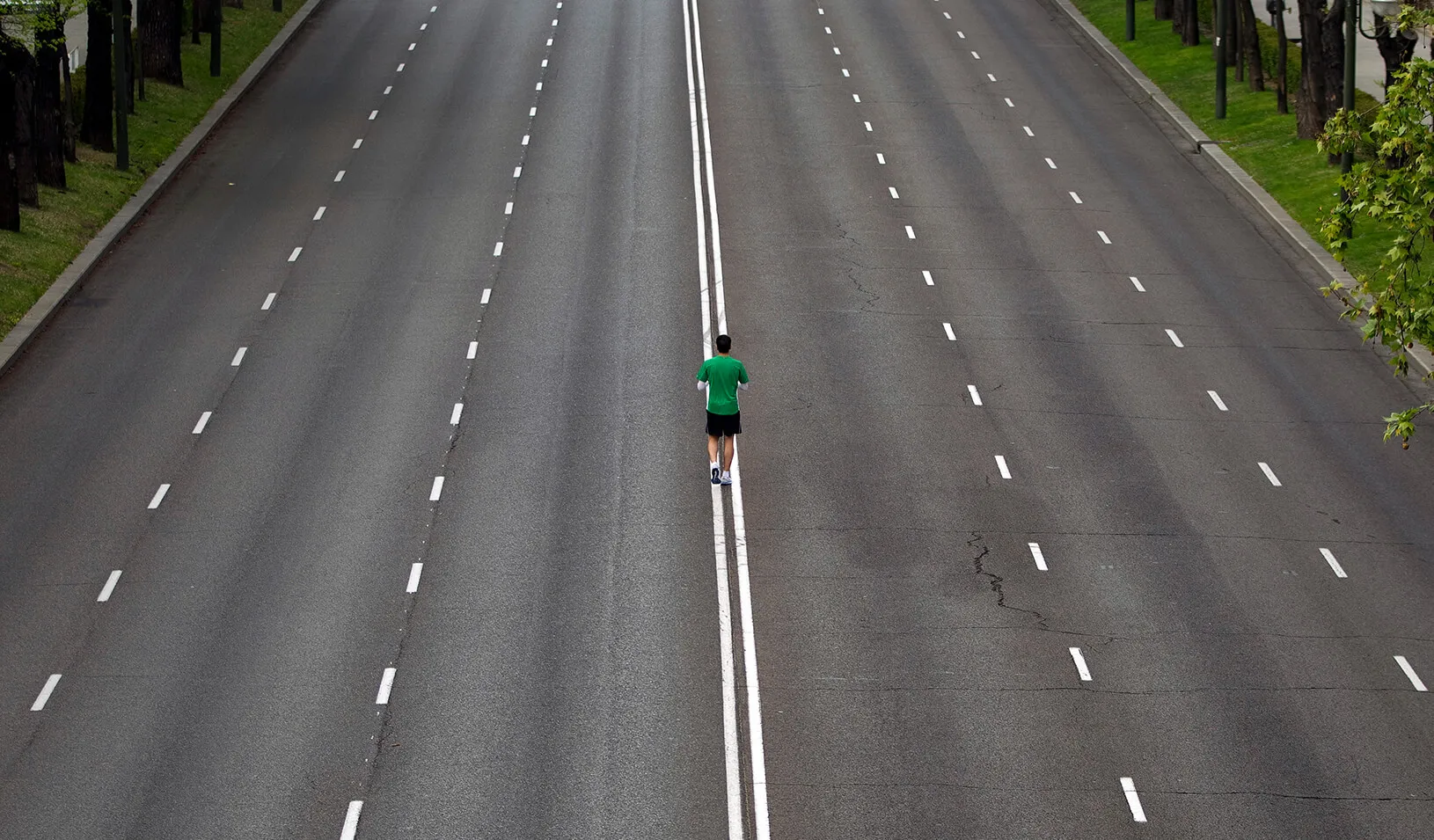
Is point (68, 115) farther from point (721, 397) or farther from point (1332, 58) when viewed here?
point (1332, 58)

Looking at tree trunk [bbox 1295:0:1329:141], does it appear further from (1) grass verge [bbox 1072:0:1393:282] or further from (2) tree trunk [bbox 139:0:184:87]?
(2) tree trunk [bbox 139:0:184:87]

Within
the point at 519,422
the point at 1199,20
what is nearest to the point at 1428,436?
the point at 519,422

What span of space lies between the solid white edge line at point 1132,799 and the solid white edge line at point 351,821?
6267 mm

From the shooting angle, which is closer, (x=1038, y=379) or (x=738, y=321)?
(x=1038, y=379)

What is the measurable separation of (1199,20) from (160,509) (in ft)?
127

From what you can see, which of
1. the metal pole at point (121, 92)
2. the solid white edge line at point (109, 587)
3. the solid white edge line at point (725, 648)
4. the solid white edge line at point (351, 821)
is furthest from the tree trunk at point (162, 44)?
the solid white edge line at point (351, 821)

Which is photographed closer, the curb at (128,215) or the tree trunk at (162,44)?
the curb at (128,215)

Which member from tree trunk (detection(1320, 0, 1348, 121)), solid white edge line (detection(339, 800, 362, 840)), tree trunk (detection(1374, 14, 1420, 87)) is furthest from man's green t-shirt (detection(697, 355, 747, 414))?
tree trunk (detection(1320, 0, 1348, 121))

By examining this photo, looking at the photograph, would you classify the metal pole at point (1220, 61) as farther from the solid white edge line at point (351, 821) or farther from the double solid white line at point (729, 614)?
the solid white edge line at point (351, 821)

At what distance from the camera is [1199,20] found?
5147 cm

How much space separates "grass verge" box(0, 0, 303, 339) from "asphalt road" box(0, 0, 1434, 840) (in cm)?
87

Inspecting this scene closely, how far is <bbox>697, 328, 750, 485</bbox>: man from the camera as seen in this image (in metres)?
20.2

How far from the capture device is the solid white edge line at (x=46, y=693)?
16406 mm

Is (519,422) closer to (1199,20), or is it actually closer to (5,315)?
(5,315)
